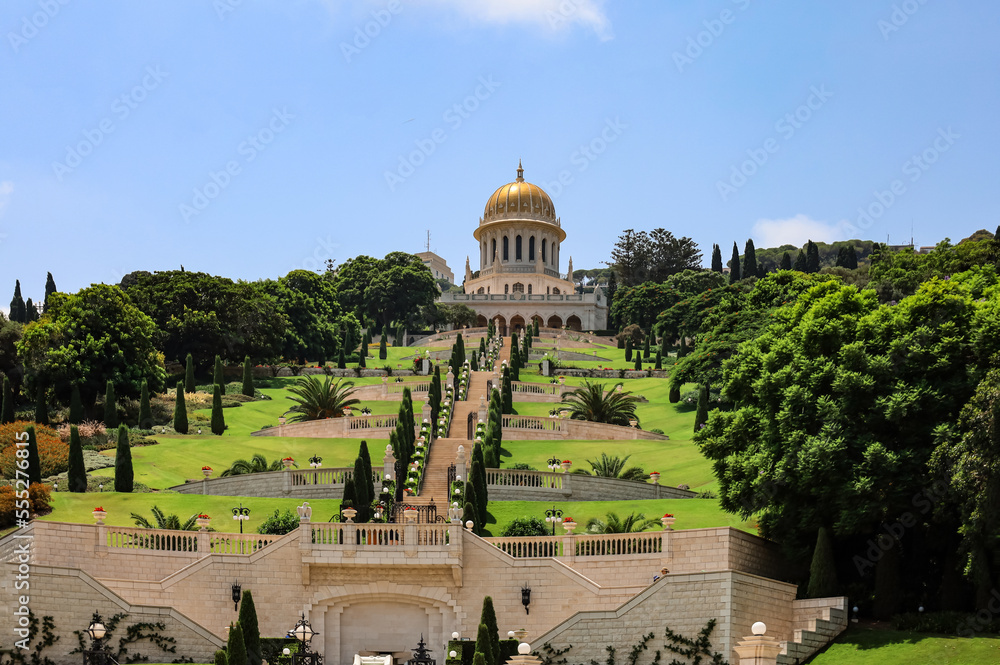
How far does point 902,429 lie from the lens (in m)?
29.4

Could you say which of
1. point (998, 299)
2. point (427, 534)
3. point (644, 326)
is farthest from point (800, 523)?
point (644, 326)

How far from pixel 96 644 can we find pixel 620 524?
15.2 meters

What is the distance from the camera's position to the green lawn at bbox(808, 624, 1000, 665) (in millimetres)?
25433

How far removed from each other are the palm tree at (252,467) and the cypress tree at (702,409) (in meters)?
18.2

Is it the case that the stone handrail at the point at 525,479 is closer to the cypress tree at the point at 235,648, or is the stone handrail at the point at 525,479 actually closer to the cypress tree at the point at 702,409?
the cypress tree at the point at 702,409

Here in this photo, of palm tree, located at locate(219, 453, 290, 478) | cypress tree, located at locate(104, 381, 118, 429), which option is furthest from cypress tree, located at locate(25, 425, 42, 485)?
cypress tree, located at locate(104, 381, 118, 429)

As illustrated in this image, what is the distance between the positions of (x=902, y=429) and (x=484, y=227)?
105 m

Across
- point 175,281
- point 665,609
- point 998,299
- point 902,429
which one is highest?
point 175,281

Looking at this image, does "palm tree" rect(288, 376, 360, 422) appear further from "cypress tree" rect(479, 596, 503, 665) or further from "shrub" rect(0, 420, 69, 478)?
"cypress tree" rect(479, 596, 503, 665)

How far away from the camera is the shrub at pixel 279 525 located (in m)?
34.5

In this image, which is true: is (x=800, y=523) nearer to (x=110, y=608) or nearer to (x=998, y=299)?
(x=998, y=299)

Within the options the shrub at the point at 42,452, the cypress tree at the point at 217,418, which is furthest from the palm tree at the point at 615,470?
the shrub at the point at 42,452

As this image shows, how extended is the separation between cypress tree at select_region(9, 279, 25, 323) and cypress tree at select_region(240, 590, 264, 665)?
8301 centimetres

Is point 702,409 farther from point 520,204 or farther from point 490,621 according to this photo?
point 520,204
